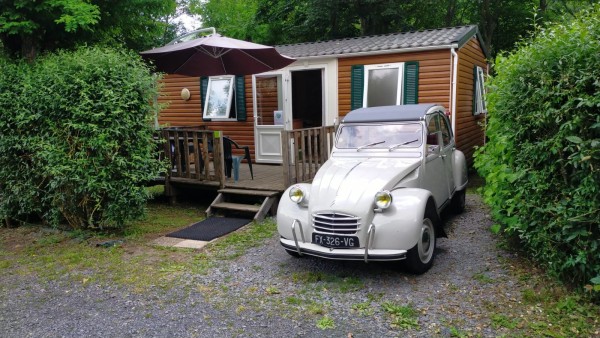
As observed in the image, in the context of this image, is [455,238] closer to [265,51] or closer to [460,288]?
[460,288]

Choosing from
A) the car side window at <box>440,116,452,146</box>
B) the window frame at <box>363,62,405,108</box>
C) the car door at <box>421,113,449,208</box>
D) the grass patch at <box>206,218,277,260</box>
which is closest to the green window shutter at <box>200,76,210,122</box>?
the window frame at <box>363,62,405,108</box>

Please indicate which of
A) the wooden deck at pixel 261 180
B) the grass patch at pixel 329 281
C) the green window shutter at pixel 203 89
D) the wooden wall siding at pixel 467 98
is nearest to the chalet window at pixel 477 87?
the wooden wall siding at pixel 467 98

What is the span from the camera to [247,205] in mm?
7023

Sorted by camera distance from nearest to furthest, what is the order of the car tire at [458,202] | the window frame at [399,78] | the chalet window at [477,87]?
the car tire at [458,202] < the window frame at [399,78] < the chalet window at [477,87]

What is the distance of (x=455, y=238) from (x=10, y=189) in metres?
6.36

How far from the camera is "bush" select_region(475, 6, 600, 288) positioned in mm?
3350

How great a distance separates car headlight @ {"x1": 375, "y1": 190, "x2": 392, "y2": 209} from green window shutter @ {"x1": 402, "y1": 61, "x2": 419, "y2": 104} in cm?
550

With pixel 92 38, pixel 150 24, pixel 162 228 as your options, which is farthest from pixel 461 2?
pixel 162 228

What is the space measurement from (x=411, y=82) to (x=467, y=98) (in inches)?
83.1

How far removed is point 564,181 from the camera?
3582 millimetres

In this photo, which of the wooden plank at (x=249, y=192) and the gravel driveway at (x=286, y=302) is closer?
the gravel driveway at (x=286, y=302)

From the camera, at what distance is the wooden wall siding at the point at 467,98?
962 centimetres

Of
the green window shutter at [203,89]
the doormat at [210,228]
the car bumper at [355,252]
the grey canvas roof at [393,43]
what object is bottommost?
the doormat at [210,228]

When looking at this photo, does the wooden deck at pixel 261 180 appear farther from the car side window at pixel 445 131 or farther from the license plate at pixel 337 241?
the license plate at pixel 337 241
